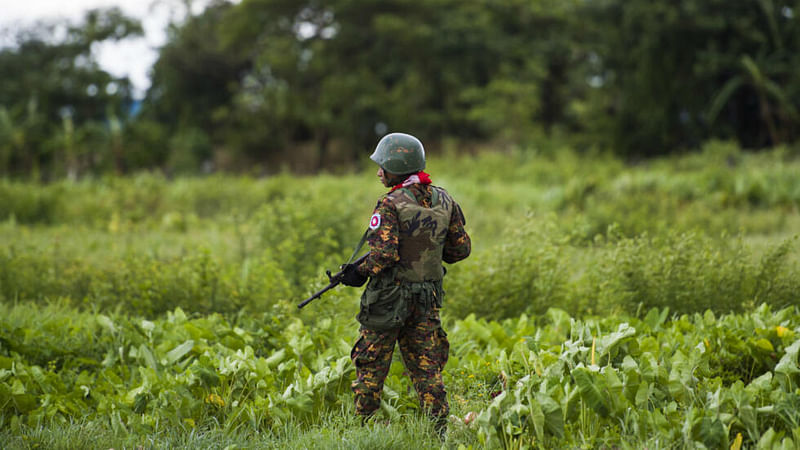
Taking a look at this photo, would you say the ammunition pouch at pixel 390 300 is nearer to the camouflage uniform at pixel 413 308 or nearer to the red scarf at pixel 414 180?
the camouflage uniform at pixel 413 308

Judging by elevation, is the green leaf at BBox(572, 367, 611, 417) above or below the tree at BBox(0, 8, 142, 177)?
below

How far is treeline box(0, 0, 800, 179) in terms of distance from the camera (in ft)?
73.2

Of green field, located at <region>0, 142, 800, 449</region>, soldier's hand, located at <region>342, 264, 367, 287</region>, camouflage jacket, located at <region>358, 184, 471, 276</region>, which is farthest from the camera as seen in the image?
soldier's hand, located at <region>342, 264, 367, 287</region>

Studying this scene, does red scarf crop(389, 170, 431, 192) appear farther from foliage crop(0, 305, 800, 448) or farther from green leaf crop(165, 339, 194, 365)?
green leaf crop(165, 339, 194, 365)

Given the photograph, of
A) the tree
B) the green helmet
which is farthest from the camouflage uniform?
the tree

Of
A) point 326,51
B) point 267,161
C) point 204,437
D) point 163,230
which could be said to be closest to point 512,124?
point 326,51

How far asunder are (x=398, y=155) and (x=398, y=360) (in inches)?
57.8

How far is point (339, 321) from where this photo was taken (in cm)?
520

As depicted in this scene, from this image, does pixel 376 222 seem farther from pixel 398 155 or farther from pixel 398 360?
pixel 398 360

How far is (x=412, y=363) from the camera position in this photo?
3957 millimetres

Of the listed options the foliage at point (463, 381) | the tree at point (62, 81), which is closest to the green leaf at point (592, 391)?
the foliage at point (463, 381)

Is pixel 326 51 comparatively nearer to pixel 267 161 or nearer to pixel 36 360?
pixel 267 161

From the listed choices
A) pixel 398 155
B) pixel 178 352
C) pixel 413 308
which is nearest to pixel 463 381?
pixel 413 308

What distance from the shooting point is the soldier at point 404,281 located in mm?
3764
